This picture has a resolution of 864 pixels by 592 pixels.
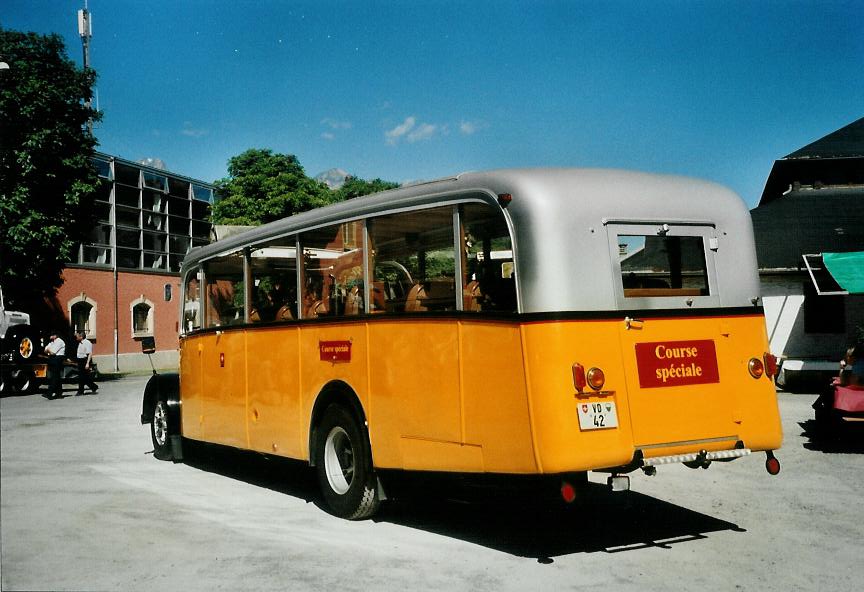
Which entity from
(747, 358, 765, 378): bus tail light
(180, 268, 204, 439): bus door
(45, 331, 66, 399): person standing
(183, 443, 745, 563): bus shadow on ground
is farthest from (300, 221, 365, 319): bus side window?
(45, 331, 66, 399): person standing

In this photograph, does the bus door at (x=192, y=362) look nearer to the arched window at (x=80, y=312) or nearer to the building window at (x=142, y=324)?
the arched window at (x=80, y=312)

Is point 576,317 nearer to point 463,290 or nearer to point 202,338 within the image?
point 463,290

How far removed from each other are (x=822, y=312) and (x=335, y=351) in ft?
62.0

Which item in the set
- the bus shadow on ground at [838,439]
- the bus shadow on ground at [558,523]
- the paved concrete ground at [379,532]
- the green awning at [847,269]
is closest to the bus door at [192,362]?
the paved concrete ground at [379,532]

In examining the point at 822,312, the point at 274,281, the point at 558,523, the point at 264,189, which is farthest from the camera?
the point at 264,189

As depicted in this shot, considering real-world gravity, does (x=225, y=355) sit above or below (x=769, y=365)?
above

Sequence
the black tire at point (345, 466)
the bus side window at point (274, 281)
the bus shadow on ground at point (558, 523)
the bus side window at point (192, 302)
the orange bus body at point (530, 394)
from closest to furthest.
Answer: the orange bus body at point (530, 394), the bus shadow on ground at point (558, 523), the black tire at point (345, 466), the bus side window at point (274, 281), the bus side window at point (192, 302)

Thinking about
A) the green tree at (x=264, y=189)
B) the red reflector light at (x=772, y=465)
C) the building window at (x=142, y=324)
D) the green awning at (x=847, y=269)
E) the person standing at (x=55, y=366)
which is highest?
the green tree at (x=264, y=189)

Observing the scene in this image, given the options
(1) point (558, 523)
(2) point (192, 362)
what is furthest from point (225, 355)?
(1) point (558, 523)

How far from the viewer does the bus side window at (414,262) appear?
21.2 feet

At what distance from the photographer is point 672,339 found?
609 cm

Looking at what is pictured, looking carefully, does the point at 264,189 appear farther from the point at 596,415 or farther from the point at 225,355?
the point at 596,415

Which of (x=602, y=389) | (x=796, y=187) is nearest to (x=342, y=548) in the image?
(x=602, y=389)

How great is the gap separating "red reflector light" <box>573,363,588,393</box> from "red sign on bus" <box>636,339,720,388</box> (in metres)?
0.52
